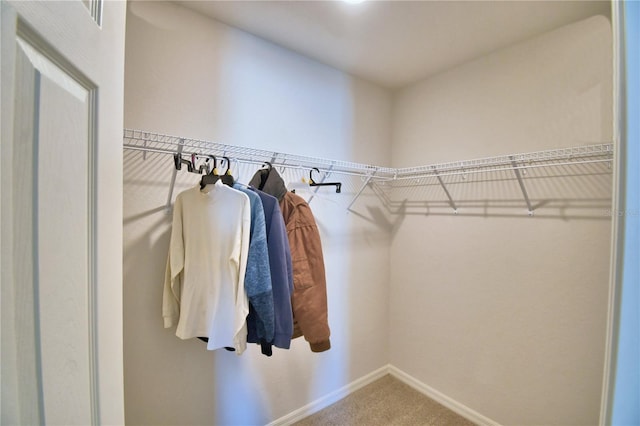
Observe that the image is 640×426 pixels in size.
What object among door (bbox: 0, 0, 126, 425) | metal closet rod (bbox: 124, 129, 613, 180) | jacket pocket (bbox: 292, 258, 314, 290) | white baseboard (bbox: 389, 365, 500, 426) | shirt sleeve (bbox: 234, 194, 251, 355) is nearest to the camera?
door (bbox: 0, 0, 126, 425)

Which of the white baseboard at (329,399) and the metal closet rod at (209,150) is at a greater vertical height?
the metal closet rod at (209,150)

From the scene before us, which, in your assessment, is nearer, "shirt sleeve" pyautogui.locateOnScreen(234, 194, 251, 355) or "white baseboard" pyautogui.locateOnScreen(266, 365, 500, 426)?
"shirt sleeve" pyautogui.locateOnScreen(234, 194, 251, 355)

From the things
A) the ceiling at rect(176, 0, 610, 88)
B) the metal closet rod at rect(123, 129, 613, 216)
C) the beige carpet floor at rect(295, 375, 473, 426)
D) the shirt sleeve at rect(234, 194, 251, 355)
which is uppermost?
the ceiling at rect(176, 0, 610, 88)

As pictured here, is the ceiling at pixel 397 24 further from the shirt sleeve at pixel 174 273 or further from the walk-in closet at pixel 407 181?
the shirt sleeve at pixel 174 273

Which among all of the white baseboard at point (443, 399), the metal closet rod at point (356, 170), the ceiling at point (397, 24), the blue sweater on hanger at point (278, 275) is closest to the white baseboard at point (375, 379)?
the white baseboard at point (443, 399)

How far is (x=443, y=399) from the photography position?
2008mm

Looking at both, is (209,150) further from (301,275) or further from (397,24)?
(397,24)

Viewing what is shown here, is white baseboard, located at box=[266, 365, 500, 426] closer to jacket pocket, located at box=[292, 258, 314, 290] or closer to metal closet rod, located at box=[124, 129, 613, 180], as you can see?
jacket pocket, located at box=[292, 258, 314, 290]

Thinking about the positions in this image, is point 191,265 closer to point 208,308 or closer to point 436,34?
point 208,308

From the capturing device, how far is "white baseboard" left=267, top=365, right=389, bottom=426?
183 centimetres

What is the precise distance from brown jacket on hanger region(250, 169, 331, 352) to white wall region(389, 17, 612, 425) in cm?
112

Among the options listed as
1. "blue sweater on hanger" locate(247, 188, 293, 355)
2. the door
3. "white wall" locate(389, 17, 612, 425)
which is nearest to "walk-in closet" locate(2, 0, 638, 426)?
"white wall" locate(389, 17, 612, 425)

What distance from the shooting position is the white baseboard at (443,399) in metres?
1.82

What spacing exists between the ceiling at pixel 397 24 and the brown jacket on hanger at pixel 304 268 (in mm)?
879
